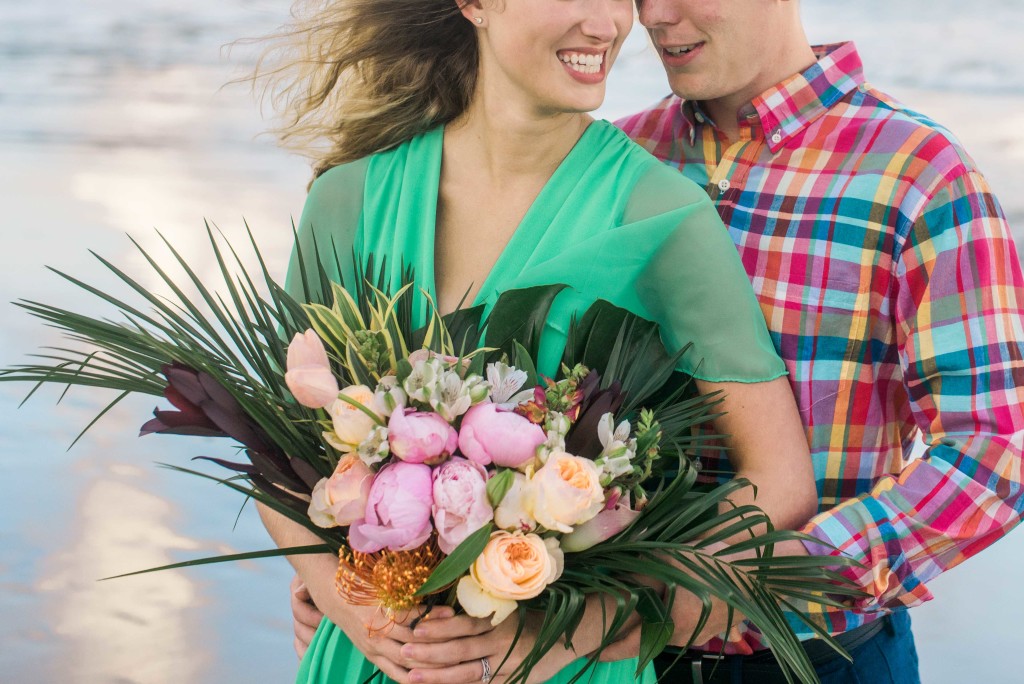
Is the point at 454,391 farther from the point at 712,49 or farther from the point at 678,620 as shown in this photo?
the point at 712,49

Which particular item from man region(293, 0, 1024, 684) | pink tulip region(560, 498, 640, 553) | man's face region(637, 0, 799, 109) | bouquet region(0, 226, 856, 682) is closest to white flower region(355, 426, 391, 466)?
bouquet region(0, 226, 856, 682)

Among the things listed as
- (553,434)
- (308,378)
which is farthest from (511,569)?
(308,378)

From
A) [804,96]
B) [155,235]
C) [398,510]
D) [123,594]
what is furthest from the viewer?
→ [155,235]

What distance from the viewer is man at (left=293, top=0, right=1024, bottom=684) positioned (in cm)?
160

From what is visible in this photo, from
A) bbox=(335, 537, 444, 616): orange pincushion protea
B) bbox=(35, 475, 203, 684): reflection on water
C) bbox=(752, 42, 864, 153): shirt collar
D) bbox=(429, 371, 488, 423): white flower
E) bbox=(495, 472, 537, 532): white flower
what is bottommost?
bbox=(35, 475, 203, 684): reflection on water

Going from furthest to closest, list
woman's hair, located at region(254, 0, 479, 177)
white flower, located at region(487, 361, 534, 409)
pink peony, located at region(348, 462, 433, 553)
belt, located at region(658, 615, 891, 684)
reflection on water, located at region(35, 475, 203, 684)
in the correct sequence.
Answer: reflection on water, located at region(35, 475, 203, 684) → woman's hair, located at region(254, 0, 479, 177) → belt, located at region(658, 615, 891, 684) → white flower, located at region(487, 361, 534, 409) → pink peony, located at region(348, 462, 433, 553)

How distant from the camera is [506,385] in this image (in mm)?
1354

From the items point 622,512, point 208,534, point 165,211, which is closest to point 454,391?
point 622,512

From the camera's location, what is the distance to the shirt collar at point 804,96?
6.14 feet

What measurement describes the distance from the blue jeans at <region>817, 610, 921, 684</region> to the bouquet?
0.46 metres

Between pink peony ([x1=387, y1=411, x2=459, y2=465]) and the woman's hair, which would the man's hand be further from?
the woman's hair

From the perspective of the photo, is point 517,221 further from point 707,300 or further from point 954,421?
point 954,421

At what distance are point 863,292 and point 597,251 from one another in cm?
44

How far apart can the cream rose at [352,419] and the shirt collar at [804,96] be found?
0.92 m
